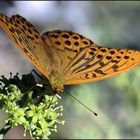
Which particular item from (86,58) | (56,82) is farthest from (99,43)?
(56,82)

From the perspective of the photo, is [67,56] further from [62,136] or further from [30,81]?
[62,136]

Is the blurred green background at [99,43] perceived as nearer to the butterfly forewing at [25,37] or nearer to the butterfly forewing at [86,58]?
the butterfly forewing at [86,58]

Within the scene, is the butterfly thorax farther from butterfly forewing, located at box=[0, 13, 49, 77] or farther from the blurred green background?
the blurred green background

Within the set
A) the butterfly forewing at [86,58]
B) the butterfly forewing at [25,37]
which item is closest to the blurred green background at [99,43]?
the butterfly forewing at [86,58]

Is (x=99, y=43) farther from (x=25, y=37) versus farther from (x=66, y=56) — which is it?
(x=25, y=37)

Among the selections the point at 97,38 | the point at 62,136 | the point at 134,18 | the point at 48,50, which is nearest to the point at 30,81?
the point at 48,50

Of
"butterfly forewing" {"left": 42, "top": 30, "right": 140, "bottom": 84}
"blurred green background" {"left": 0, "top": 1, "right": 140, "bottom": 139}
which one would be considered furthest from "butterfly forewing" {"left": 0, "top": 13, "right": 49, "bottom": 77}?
"blurred green background" {"left": 0, "top": 1, "right": 140, "bottom": 139}
